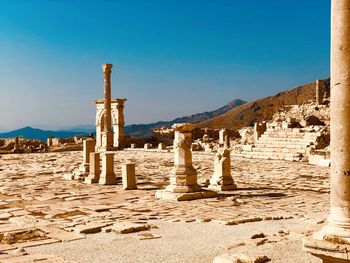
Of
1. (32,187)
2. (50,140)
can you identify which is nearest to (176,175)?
(32,187)

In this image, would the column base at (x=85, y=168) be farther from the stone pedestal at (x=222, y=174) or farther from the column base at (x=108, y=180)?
the stone pedestal at (x=222, y=174)

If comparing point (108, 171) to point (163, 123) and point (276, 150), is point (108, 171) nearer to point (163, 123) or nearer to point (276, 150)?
point (276, 150)

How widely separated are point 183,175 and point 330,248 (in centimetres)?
750

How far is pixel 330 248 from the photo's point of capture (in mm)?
4902

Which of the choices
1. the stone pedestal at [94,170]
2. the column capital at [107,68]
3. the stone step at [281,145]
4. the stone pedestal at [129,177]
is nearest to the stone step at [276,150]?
the stone step at [281,145]

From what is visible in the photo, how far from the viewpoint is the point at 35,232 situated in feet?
27.0

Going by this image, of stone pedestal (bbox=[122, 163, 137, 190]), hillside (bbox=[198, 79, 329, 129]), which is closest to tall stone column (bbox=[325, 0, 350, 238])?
stone pedestal (bbox=[122, 163, 137, 190])

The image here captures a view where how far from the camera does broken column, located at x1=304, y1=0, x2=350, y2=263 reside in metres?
5.12

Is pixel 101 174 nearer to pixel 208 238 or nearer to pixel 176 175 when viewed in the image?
pixel 176 175

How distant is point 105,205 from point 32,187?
15.5 ft

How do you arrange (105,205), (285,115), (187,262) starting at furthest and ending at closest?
(285,115), (105,205), (187,262)

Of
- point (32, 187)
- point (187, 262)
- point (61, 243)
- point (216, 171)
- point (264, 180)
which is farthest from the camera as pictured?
point (264, 180)

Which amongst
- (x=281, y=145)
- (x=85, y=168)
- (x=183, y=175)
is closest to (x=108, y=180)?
(x=85, y=168)

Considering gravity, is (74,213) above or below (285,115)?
below
